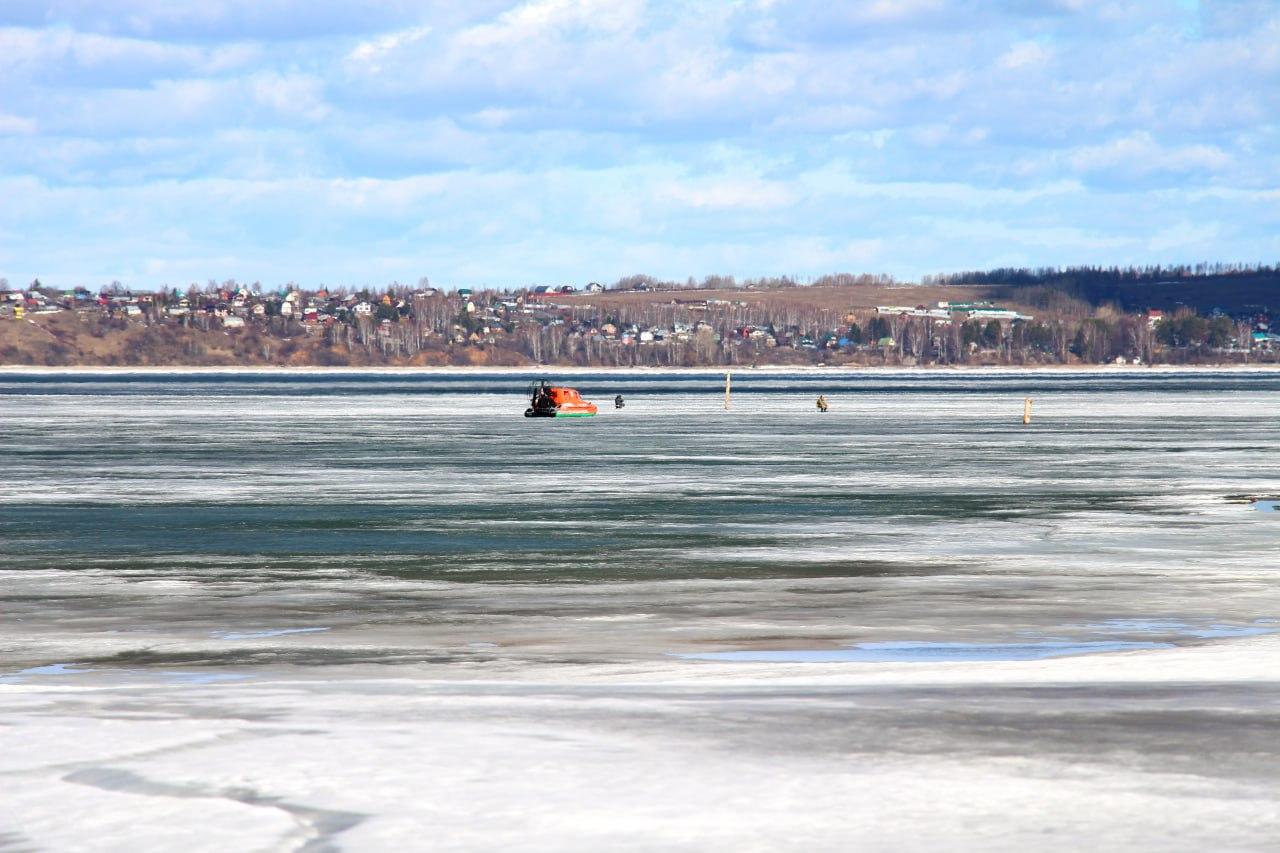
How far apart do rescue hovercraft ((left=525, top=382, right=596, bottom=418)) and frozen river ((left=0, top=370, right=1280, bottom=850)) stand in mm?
55231

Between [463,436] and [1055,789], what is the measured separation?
63648mm

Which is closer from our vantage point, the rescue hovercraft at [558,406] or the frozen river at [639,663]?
the frozen river at [639,663]

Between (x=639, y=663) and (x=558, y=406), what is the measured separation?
8437 centimetres

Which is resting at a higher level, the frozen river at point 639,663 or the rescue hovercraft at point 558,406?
the frozen river at point 639,663

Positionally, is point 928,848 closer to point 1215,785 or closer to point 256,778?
point 1215,785

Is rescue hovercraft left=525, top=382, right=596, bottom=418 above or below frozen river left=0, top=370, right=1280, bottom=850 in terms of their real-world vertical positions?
below

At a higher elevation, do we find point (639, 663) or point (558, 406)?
point (639, 663)

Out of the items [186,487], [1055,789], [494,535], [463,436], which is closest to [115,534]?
[494,535]

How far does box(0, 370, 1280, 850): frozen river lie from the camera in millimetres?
10922

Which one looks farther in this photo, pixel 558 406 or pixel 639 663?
pixel 558 406

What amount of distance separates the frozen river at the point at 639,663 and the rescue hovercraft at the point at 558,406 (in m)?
55.2

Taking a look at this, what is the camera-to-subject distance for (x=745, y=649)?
61.7 ft

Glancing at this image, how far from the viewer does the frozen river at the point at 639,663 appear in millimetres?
10922

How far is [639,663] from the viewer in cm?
1780
